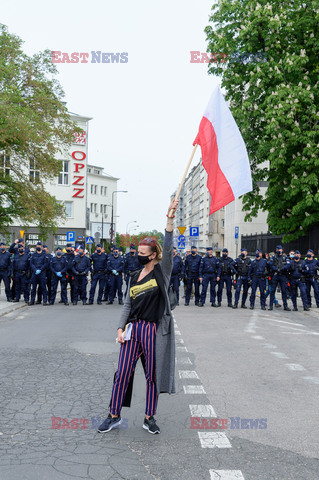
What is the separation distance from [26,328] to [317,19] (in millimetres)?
15922

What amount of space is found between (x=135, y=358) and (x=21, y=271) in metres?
13.4

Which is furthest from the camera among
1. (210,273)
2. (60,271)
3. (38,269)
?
(210,273)

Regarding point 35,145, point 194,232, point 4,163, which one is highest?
point 35,145

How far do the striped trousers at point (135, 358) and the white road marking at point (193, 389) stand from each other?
5.01 feet

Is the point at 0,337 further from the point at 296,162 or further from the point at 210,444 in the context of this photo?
the point at 296,162

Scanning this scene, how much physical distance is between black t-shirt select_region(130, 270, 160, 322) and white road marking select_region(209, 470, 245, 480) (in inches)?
54.5

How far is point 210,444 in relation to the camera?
4539 mm

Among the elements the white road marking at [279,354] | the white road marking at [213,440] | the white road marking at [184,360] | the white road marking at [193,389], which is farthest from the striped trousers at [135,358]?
the white road marking at [279,354]

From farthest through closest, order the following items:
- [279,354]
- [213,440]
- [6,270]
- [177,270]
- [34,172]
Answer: [34,172] < [177,270] < [6,270] < [279,354] < [213,440]

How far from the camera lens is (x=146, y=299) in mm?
4816

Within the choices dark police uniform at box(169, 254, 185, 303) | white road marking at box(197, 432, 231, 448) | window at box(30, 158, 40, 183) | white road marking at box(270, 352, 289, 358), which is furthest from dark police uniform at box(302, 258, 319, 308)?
window at box(30, 158, 40, 183)

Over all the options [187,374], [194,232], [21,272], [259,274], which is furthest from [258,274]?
[194,232]

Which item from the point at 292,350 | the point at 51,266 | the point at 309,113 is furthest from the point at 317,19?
the point at 292,350

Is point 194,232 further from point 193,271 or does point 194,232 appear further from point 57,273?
point 57,273
